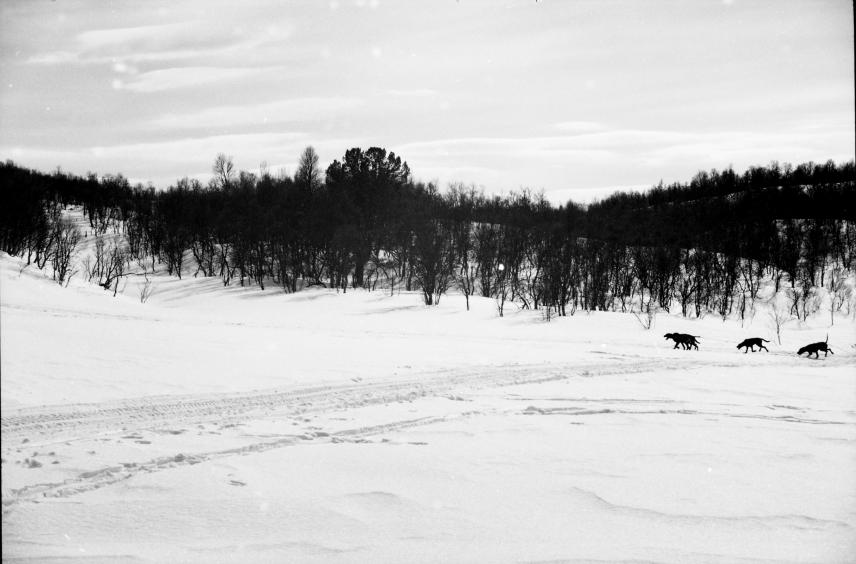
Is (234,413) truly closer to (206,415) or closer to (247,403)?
(206,415)

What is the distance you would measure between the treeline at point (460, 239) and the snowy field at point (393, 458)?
30.7 m

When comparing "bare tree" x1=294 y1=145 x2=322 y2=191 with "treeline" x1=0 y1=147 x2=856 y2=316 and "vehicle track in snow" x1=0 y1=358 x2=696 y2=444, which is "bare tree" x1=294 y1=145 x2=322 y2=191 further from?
"vehicle track in snow" x1=0 y1=358 x2=696 y2=444

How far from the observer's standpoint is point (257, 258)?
5528cm

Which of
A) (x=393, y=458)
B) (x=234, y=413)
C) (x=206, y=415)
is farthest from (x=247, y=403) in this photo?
(x=393, y=458)

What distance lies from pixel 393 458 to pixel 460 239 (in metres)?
59.1

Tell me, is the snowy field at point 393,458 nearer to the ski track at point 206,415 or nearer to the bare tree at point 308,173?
the ski track at point 206,415

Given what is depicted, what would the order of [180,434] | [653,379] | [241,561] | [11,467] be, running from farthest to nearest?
[653,379], [180,434], [11,467], [241,561]

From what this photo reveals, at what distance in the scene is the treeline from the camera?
52594mm

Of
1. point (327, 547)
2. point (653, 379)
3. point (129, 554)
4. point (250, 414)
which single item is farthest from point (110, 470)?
point (653, 379)

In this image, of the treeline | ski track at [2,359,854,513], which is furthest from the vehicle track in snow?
the treeline

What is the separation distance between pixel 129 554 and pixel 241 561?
0.63m

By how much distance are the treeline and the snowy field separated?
1209 inches

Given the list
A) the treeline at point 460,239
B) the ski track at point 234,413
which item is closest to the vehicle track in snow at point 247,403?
the ski track at point 234,413

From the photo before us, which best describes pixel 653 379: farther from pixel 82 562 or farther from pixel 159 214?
pixel 159 214
